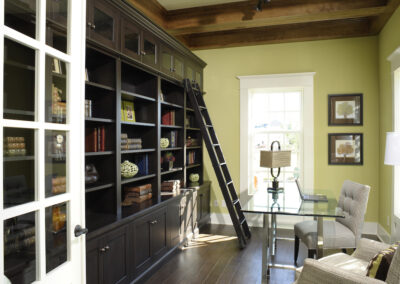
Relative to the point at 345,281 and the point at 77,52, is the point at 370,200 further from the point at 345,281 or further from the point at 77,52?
the point at 77,52

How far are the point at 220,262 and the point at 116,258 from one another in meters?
1.45

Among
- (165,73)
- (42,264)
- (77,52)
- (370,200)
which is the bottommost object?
(370,200)

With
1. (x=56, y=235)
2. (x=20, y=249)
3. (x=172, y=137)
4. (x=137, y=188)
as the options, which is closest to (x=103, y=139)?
(x=137, y=188)

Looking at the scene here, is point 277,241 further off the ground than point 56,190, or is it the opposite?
point 56,190

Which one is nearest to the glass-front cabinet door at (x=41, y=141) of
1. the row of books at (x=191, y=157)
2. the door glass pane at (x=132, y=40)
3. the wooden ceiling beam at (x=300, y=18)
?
the door glass pane at (x=132, y=40)

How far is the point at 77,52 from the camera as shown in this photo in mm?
1742

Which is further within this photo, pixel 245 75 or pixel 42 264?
pixel 245 75

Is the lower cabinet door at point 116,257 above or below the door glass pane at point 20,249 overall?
below

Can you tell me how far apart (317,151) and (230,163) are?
144cm

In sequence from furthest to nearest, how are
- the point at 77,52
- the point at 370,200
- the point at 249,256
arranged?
the point at 370,200, the point at 249,256, the point at 77,52

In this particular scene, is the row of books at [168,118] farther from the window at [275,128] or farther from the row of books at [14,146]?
the row of books at [14,146]

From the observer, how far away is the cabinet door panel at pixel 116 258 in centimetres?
254

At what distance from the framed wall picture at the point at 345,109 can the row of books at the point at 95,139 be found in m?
3.58

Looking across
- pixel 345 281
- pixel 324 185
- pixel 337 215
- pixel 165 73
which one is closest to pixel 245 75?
pixel 165 73
